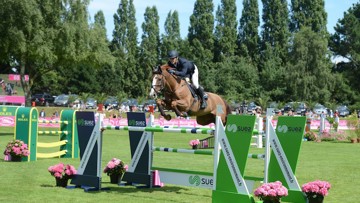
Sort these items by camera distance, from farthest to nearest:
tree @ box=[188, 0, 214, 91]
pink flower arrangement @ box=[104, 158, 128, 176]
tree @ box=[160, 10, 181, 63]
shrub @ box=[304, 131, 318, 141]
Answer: tree @ box=[160, 10, 181, 63] < tree @ box=[188, 0, 214, 91] < shrub @ box=[304, 131, 318, 141] < pink flower arrangement @ box=[104, 158, 128, 176]

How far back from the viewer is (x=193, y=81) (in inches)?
450

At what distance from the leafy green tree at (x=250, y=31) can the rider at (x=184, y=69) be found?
5851 cm

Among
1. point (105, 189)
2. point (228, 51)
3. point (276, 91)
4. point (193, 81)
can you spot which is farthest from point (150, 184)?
point (228, 51)

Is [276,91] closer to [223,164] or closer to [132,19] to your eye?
[132,19]

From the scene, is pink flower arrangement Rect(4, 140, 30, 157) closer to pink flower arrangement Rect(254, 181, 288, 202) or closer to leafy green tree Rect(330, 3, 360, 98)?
pink flower arrangement Rect(254, 181, 288, 202)

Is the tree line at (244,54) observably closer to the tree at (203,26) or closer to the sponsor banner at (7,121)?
the tree at (203,26)

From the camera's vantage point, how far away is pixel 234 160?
861 cm

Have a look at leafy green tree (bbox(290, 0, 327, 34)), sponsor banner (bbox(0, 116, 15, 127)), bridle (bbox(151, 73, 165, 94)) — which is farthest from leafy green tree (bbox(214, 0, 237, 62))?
bridle (bbox(151, 73, 165, 94))

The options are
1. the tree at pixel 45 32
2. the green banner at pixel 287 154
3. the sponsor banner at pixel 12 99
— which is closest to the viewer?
the green banner at pixel 287 154

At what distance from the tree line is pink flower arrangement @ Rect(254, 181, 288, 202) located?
49.5 metres

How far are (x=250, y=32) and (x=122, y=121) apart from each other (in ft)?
121

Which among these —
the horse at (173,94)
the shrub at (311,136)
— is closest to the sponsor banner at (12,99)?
the shrub at (311,136)

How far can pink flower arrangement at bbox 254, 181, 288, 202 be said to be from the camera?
8016mm

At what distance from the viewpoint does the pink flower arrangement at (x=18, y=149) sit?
15.3m
